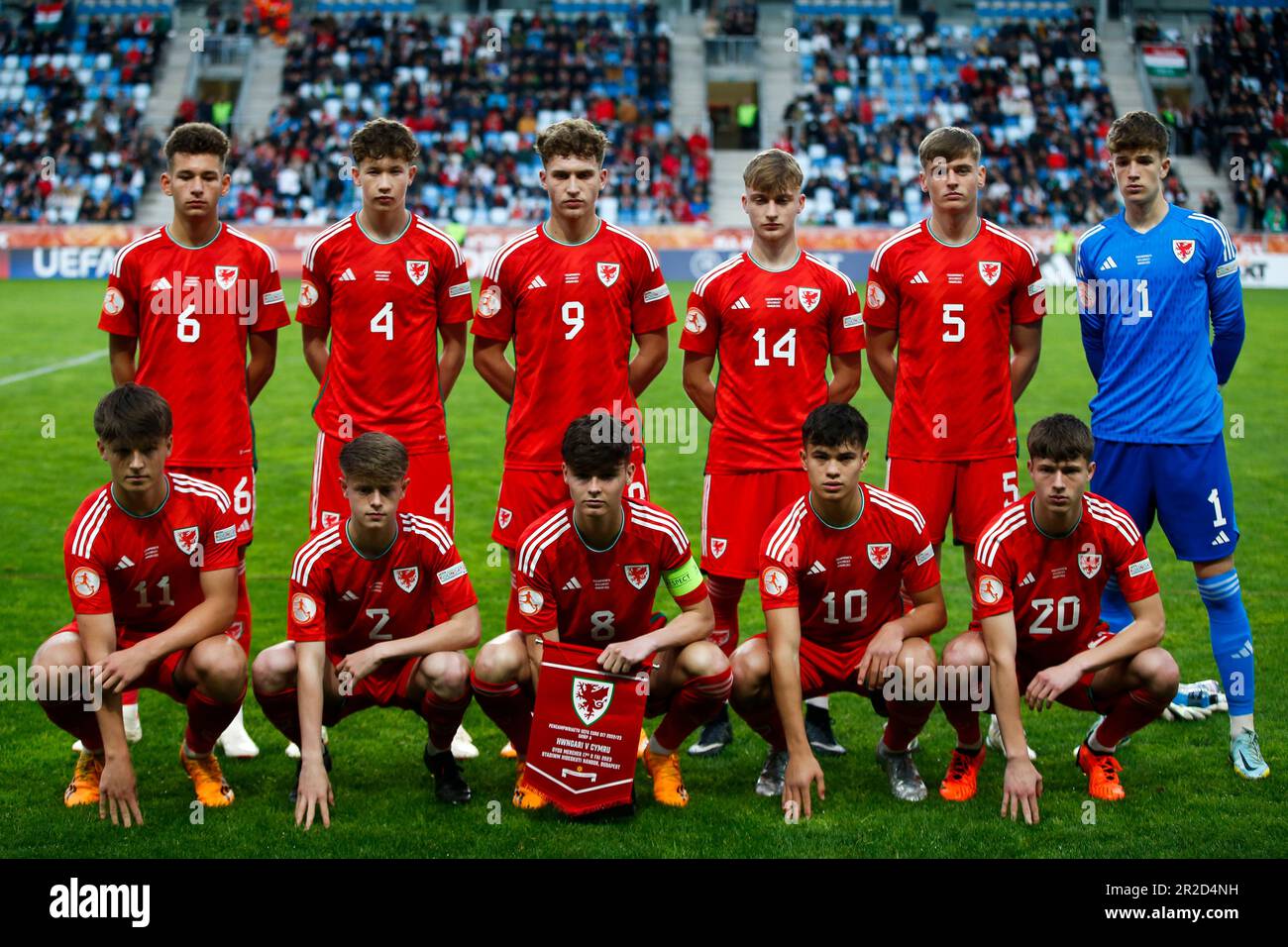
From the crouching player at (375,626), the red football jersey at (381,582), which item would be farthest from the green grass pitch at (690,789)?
the red football jersey at (381,582)

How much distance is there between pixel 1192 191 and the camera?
105 ft

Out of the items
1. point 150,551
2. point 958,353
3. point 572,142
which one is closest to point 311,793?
point 150,551

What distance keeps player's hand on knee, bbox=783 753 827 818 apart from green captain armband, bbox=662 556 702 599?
68cm

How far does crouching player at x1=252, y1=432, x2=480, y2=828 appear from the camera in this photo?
4637mm

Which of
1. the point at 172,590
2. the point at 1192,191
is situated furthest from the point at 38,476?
the point at 1192,191

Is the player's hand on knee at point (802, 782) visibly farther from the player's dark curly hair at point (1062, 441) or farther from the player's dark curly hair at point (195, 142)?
the player's dark curly hair at point (195, 142)

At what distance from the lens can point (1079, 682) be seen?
4.85m

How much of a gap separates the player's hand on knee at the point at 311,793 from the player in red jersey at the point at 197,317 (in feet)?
3.34

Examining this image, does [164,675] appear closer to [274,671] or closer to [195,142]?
[274,671]

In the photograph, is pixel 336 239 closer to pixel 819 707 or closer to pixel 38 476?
pixel 819 707

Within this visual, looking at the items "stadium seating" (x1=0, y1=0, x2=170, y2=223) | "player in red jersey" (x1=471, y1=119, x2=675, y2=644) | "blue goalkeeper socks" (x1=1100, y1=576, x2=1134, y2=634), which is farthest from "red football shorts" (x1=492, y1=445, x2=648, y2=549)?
"stadium seating" (x1=0, y1=0, x2=170, y2=223)

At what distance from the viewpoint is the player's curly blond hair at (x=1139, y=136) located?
521 cm

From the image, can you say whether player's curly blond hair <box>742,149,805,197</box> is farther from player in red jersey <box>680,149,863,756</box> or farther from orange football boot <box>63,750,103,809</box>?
orange football boot <box>63,750,103,809</box>
